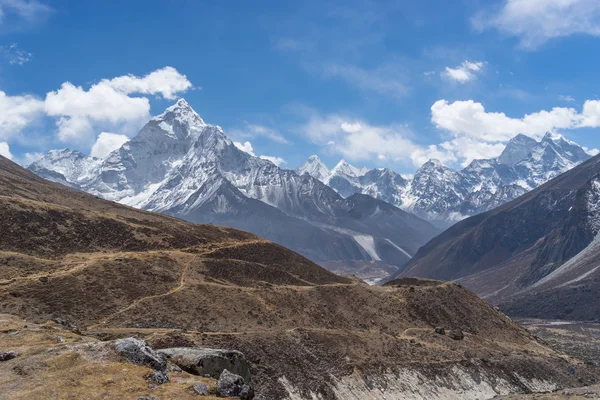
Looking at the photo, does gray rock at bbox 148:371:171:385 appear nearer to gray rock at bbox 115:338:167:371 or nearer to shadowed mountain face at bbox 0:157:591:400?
gray rock at bbox 115:338:167:371

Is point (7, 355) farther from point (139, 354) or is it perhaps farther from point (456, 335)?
point (456, 335)

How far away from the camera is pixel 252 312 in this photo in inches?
4227

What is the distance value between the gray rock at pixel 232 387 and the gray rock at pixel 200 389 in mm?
1231

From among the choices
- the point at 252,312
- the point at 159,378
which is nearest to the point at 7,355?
the point at 159,378

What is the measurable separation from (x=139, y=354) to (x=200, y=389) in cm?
955

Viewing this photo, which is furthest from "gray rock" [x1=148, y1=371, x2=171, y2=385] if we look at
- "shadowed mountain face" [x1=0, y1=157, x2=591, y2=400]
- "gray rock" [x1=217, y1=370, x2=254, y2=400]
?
"shadowed mountain face" [x1=0, y1=157, x2=591, y2=400]

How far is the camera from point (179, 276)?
113562 mm

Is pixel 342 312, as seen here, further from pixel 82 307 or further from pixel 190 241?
pixel 82 307

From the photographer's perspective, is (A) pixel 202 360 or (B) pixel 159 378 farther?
(A) pixel 202 360

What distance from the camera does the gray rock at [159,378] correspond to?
1737 inches

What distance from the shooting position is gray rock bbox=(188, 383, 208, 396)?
42719 millimetres

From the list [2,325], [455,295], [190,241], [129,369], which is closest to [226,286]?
[190,241]

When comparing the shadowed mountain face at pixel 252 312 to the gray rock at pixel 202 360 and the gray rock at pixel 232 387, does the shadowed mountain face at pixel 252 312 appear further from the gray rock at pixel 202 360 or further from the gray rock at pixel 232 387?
the gray rock at pixel 232 387

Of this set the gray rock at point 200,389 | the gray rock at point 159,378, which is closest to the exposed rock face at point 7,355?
the gray rock at point 159,378
